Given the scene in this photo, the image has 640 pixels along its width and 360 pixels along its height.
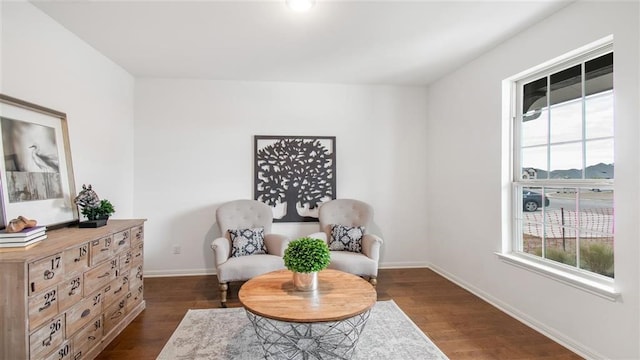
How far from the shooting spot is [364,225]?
379cm

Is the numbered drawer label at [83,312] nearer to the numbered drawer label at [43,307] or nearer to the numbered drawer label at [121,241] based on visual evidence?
the numbered drawer label at [43,307]

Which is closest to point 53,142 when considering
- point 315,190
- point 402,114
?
point 315,190

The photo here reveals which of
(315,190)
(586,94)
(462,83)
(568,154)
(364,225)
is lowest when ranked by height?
(364,225)

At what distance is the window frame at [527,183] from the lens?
7.08 ft

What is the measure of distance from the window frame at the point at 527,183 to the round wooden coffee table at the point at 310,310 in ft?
4.98

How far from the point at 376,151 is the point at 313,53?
1698 millimetres

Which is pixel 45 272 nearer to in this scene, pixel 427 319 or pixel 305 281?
pixel 305 281

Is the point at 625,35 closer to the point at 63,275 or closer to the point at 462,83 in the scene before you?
the point at 462,83

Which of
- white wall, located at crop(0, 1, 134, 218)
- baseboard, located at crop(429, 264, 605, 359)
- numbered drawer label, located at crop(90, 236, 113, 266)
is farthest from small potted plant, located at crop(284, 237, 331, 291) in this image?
white wall, located at crop(0, 1, 134, 218)

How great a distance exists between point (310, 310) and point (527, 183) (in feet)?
7.67

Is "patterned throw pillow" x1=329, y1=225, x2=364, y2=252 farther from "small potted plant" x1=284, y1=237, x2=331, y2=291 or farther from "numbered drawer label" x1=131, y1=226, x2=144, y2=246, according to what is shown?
"numbered drawer label" x1=131, y1=226, x2=144, y2=246

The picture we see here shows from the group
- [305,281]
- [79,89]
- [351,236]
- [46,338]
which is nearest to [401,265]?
[351,236]

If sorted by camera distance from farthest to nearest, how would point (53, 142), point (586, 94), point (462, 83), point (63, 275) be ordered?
1. point (462, 83)
2. point (53, 142)
3. point (586, 94)
4. point (63, 275)

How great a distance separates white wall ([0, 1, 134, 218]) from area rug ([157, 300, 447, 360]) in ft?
5.57
